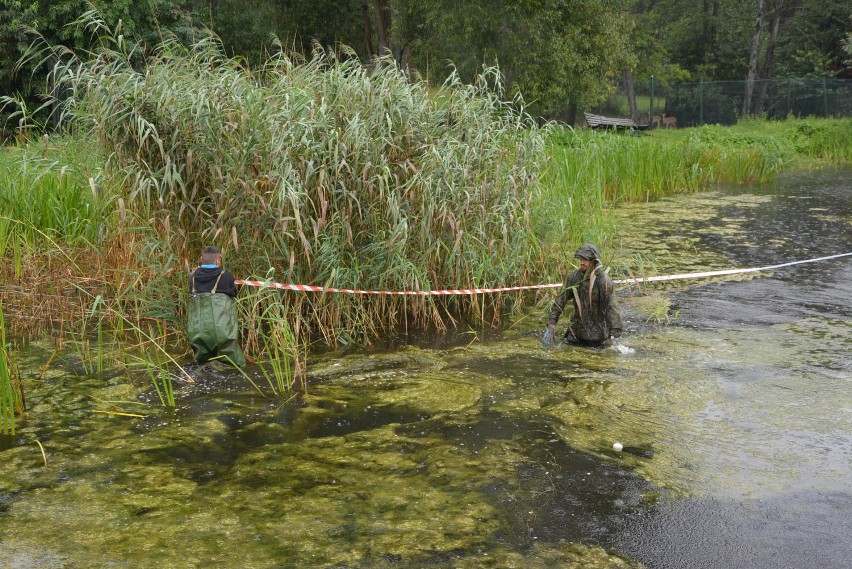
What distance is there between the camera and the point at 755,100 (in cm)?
3353

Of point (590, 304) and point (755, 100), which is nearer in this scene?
point (590, 304)

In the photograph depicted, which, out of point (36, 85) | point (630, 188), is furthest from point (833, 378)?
point (36, 85)

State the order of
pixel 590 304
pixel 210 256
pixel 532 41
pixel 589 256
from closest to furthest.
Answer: pixel 210 256 < pixel 589 256 < pixel 590 304 < pixel 532 41

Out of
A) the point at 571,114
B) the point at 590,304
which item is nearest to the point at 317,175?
the point at 590,304

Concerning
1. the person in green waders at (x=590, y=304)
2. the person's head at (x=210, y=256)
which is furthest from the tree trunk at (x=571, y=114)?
the person's head at (x=210, y=256)

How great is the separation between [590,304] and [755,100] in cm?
2888

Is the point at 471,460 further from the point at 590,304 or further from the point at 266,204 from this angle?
the point at 266,204

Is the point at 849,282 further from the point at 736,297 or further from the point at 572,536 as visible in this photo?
the point at 572,536

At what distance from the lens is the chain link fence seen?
30.8 metres

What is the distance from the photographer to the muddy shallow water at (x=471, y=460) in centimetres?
441

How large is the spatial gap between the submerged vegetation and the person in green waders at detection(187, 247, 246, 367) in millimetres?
264

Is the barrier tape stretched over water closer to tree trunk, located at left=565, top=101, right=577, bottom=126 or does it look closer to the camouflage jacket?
the camouflage jacket

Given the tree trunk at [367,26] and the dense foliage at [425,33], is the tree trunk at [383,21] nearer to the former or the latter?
the dense foliage at [425,33]

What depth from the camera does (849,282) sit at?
10.0 metres
